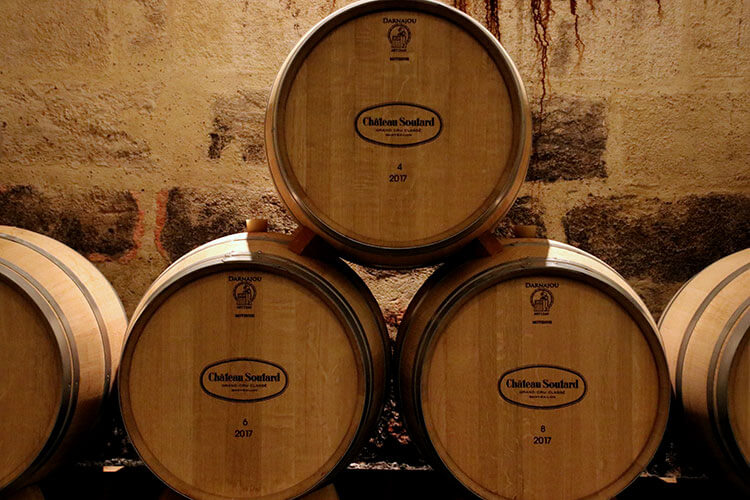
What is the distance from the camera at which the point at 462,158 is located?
149cm

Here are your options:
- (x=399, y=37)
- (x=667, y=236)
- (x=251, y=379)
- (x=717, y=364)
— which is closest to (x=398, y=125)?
(x=399, y=37)

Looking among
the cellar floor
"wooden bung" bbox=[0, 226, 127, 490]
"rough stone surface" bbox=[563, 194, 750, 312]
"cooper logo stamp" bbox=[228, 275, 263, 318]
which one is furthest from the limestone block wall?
"cooper logo stamp" bbox=[228, 275, 263, 318]

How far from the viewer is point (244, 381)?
1.46 m

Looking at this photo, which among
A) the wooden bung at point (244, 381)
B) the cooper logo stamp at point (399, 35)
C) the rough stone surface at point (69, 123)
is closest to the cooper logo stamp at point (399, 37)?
the cooper logo stamp at point (399, 35)

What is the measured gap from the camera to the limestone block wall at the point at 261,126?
245 centimetres

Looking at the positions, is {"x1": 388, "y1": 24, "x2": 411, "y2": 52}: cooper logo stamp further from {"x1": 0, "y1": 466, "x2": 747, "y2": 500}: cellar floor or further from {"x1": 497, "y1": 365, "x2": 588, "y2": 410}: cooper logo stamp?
{"x1": 0, "y1": 466, "x2": 747, "y2": 500}: cellar floor

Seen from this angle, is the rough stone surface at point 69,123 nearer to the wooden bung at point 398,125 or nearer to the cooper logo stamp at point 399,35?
the wooden bung at point 398,125

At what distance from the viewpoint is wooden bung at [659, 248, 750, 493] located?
1474mm

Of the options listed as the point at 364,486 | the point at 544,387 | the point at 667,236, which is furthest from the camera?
the point at 667,236

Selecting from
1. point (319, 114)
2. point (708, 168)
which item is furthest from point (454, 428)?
point (708, 168)

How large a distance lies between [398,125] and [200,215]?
4.32ft

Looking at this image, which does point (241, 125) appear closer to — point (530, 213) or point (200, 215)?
point (200, 215)

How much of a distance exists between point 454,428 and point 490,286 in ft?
1.18

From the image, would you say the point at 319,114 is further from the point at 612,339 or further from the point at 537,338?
the point at 612,339
